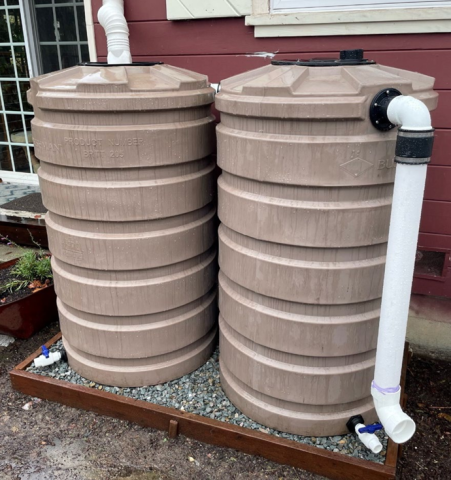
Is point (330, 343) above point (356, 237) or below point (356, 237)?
below

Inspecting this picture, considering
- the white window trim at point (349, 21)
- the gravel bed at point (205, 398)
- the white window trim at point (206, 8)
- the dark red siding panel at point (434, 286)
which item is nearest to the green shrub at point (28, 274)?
the gravel bed at point (205, 398)

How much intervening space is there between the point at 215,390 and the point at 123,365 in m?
0.54

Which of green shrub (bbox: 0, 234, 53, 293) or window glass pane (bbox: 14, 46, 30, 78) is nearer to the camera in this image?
green shrub (bbox: 0, 234, 53, 293)

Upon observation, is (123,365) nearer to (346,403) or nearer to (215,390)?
(215,390)

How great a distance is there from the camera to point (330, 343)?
6.70 feet

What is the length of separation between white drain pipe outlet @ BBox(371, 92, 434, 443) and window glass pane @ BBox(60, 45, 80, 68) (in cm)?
432

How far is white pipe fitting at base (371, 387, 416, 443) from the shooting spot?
5.97 feet

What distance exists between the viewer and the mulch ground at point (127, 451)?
218cm

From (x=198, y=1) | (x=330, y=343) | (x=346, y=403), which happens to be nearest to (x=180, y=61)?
(x=198, y=1)

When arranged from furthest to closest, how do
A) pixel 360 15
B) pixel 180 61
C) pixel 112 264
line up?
1. pixel 180 61
2. pixel 360 15
3. pixel 112 264

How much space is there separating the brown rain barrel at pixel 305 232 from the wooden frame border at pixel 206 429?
12 cm

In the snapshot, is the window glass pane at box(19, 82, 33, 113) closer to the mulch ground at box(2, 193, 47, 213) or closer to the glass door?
the glass door

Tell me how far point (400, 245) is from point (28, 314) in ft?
8.79

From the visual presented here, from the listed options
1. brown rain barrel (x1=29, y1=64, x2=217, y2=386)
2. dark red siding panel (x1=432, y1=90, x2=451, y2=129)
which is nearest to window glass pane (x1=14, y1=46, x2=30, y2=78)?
brown rain barrel (x1=29, y1=64, x2=217, y2=386)
